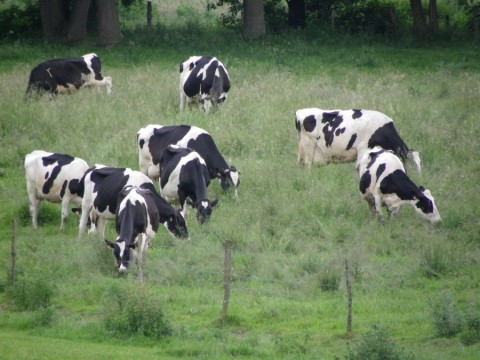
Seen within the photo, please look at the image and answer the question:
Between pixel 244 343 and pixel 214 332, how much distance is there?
72 centimetres

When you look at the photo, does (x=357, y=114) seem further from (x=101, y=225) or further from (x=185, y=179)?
(x=101, y=225)

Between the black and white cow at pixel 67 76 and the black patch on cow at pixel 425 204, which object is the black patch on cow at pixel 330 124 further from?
the black and white cow at pixel 67 76

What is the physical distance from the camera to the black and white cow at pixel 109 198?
66.2 feet

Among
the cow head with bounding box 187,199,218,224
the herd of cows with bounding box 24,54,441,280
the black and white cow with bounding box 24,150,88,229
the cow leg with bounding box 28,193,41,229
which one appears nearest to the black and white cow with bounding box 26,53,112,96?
the herd of cows with bounding box 24,54,441,280

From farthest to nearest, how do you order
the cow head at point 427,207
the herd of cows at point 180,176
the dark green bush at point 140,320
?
1. the cow head at point 427,207
2. the herd of cows at point 180,176
3. the dark green bush at point 140,320

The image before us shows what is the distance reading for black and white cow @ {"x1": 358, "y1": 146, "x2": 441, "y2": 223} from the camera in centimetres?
2066

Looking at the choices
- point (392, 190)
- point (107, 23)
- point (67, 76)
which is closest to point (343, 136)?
point (392, 190)

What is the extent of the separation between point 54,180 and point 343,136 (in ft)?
20.8

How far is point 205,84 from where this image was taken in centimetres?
2903

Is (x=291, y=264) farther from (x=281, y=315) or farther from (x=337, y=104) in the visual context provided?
(x=337, y=104)

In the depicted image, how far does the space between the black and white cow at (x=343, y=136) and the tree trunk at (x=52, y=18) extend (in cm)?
1981

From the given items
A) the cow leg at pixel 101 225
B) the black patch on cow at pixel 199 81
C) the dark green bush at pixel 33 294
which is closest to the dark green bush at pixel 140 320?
the dark green bush at pixel 33 294

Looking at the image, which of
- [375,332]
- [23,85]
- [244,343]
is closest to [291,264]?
[244,343]

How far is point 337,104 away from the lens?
91.8 feet
